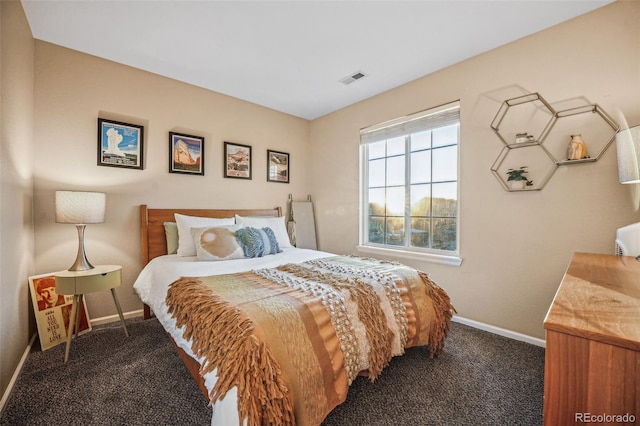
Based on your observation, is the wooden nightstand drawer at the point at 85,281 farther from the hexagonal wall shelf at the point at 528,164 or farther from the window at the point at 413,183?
the hexagonal wall shelf at the point at 528,164

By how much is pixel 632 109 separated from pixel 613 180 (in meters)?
0.49

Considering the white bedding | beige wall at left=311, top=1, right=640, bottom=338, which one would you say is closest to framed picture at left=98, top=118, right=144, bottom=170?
the white bedding

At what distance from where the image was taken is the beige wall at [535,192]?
1989 millimetres

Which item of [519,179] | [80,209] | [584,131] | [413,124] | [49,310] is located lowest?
[49,310]

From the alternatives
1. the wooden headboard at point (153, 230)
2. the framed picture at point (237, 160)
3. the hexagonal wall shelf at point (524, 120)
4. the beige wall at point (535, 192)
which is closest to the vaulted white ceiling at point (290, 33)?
the beige wall at point (535, 192)

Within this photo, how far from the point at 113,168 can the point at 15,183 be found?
936 mm

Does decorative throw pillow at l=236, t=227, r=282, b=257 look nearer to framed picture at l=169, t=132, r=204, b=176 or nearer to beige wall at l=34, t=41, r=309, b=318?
beige wall at l=34, t=41, r=309, b=318

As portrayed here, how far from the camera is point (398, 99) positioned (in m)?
3.30

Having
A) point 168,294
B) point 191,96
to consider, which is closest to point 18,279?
point 168,294

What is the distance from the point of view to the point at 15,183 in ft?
6.22

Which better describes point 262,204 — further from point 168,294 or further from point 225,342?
point 225,342

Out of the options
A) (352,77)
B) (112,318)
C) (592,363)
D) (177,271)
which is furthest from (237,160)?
(592,363)

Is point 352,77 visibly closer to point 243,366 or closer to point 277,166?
point 277,166

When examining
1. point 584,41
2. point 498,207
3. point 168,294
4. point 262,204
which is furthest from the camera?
point 262,204
